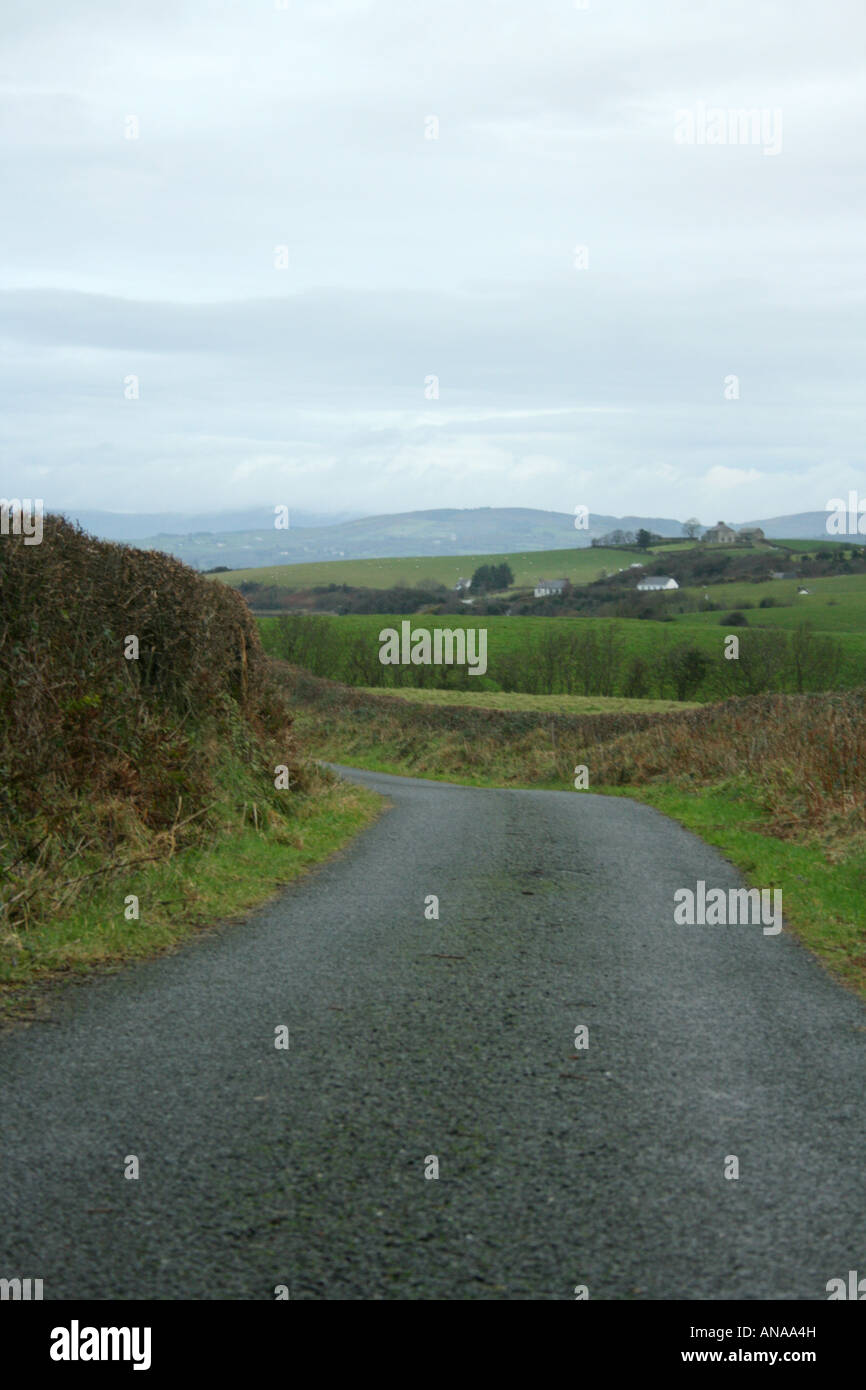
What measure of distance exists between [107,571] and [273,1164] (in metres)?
10.4

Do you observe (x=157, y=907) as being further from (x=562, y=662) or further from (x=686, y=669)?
(x=562, y=662)

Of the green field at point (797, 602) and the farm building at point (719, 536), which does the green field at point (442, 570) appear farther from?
the green field at point (797, 602)

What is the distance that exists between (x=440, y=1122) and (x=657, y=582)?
442 ft

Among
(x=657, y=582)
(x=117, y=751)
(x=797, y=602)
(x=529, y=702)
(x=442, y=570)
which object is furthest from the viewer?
(x=442, y=570)

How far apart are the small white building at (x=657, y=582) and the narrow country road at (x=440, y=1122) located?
4928 inches

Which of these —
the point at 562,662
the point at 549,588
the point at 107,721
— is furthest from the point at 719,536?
the point at 107,721

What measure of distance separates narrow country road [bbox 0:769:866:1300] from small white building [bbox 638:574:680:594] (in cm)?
12517

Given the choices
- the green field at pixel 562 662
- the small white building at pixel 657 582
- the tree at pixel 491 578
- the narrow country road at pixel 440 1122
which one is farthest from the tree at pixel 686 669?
the narrow country road at pixel 440 1122

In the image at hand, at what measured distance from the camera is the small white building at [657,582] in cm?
13325

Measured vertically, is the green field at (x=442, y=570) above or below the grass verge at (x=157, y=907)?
above

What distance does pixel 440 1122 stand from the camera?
5117mm
